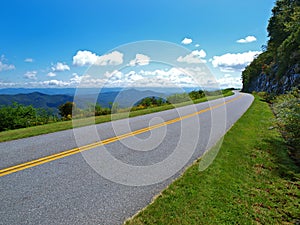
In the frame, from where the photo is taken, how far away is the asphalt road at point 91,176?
9.09ft

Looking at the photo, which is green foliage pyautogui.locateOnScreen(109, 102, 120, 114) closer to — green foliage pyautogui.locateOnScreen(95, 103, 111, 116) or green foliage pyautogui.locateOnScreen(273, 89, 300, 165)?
green foliage pyautogui.locateOnScreen(95, 103, 111, 116)

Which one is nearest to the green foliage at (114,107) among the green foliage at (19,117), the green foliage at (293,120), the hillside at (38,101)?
the hillside at (38,101)

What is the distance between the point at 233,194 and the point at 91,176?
268 cm

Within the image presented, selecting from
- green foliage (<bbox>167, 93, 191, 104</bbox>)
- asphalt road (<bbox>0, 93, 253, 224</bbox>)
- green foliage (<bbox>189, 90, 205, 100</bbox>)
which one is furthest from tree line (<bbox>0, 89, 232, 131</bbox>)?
green foliage (<bbox>189, 90, 205, 100</bbox>)

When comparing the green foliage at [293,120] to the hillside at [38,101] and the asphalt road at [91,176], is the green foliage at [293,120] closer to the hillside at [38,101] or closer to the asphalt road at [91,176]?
the asphalt road at [91,176]

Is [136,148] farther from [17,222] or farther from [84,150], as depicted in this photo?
[17,222]

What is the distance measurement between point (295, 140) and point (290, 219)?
16.4 ft

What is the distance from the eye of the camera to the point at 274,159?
5668 millimetres

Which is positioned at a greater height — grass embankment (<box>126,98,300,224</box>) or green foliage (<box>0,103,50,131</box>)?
green foliage (<box>0,103,50,131</box>)

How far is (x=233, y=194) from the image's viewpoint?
353 cm

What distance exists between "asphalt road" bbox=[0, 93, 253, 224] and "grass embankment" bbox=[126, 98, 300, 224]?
1.14ft

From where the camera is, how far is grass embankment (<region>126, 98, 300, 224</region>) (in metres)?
2.86

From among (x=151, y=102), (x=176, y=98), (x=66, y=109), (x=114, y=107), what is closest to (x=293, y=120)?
(x=114, y=107)

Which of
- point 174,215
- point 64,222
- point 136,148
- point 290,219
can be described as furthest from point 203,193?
point 136,148
